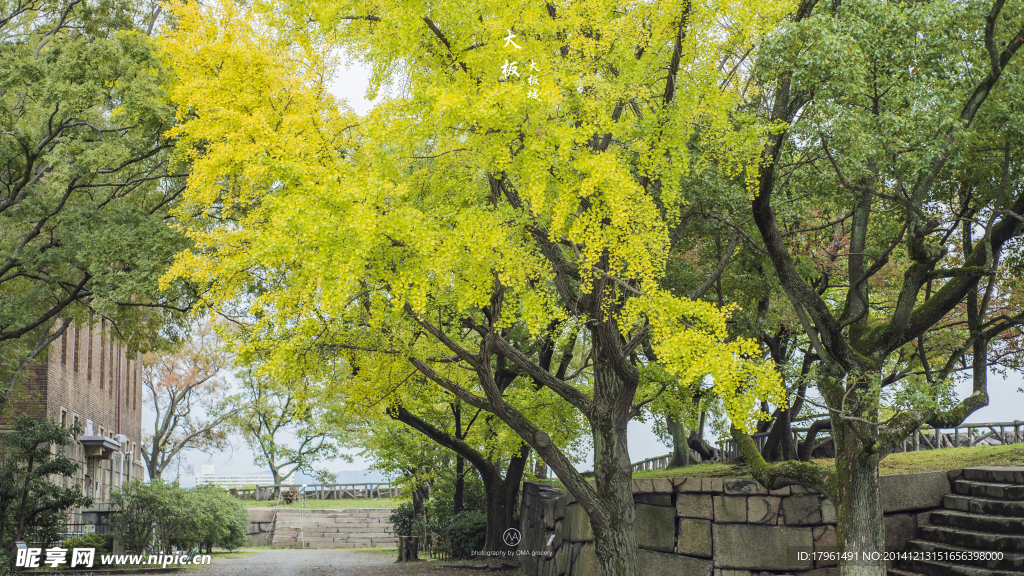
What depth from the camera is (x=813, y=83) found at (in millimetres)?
8578

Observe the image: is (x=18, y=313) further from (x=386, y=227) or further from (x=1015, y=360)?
(x=1015, y=360)

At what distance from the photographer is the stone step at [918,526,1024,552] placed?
10047 millimetres

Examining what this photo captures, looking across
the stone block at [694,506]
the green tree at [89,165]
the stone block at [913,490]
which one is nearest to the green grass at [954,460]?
the stone block at [913,490]

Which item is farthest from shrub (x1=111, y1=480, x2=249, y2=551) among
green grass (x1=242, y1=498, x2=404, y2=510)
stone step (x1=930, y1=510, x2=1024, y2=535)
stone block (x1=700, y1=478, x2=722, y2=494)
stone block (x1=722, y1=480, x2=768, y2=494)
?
stone step (x1=930, y1=510, x2=1024, y2=535)

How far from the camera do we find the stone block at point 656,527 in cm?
1227

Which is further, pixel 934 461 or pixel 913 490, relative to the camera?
pixel 934 461

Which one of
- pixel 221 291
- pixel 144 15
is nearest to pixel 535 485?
pixel 221 291

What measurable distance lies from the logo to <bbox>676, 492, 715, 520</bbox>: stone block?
665 cm

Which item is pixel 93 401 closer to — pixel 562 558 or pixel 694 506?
pixel 562 558

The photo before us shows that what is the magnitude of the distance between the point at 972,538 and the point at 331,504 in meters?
28.6

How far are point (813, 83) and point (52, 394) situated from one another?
22909 mm

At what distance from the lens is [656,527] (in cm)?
1245

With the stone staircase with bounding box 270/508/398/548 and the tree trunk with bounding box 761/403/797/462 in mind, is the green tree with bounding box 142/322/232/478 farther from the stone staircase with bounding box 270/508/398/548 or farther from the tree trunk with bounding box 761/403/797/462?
the tree trunk with bounding box 761/403/797/462

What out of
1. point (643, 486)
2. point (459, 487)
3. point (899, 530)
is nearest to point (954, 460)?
point (899, 530)
